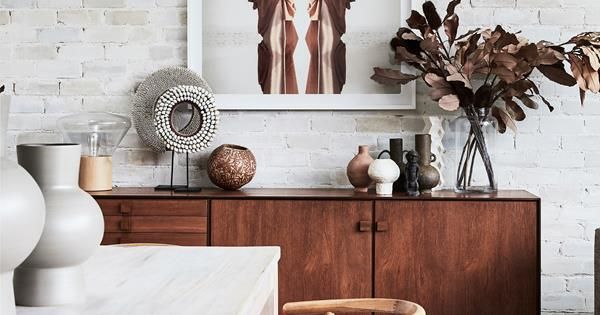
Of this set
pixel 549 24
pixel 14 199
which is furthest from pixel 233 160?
pixel 14 199

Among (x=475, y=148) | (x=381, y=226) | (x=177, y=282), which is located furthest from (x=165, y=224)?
(x=177, y=282)

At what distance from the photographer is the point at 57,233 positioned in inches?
56.3

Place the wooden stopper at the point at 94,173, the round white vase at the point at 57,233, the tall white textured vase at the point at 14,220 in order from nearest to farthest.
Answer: the tall white textured vase at the point at 14,220, the round white vase at the point at 57,233, the wooden stopper at the point at 94,173

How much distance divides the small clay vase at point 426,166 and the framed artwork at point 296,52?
8.8 inches

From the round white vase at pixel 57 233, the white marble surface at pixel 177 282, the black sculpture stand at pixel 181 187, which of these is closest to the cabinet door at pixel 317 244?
the black sculpture stand at pixel 181 187

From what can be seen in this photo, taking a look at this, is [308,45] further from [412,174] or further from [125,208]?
[125,208]

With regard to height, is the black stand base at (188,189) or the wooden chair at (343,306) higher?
the black stand base at (188,189)

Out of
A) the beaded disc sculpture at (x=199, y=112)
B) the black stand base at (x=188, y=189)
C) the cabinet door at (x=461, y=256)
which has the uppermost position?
the beaded disc sculpture at (x=199, y=112)

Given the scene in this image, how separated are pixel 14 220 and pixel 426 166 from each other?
102 inches

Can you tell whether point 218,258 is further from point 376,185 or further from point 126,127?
point 126,127

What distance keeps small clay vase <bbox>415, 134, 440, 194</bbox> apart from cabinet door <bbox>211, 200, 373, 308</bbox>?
305mm

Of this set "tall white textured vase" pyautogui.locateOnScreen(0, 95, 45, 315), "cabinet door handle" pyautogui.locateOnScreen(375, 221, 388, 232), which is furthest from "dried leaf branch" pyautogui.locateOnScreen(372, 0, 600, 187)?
"tall white textured vase" pyautogui.locateOnScreen(0, 95, 45, 315)

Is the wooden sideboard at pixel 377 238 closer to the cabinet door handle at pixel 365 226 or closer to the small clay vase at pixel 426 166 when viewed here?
the cabinet door handle at pixel 365 226

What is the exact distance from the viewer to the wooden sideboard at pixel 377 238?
3.39 m
